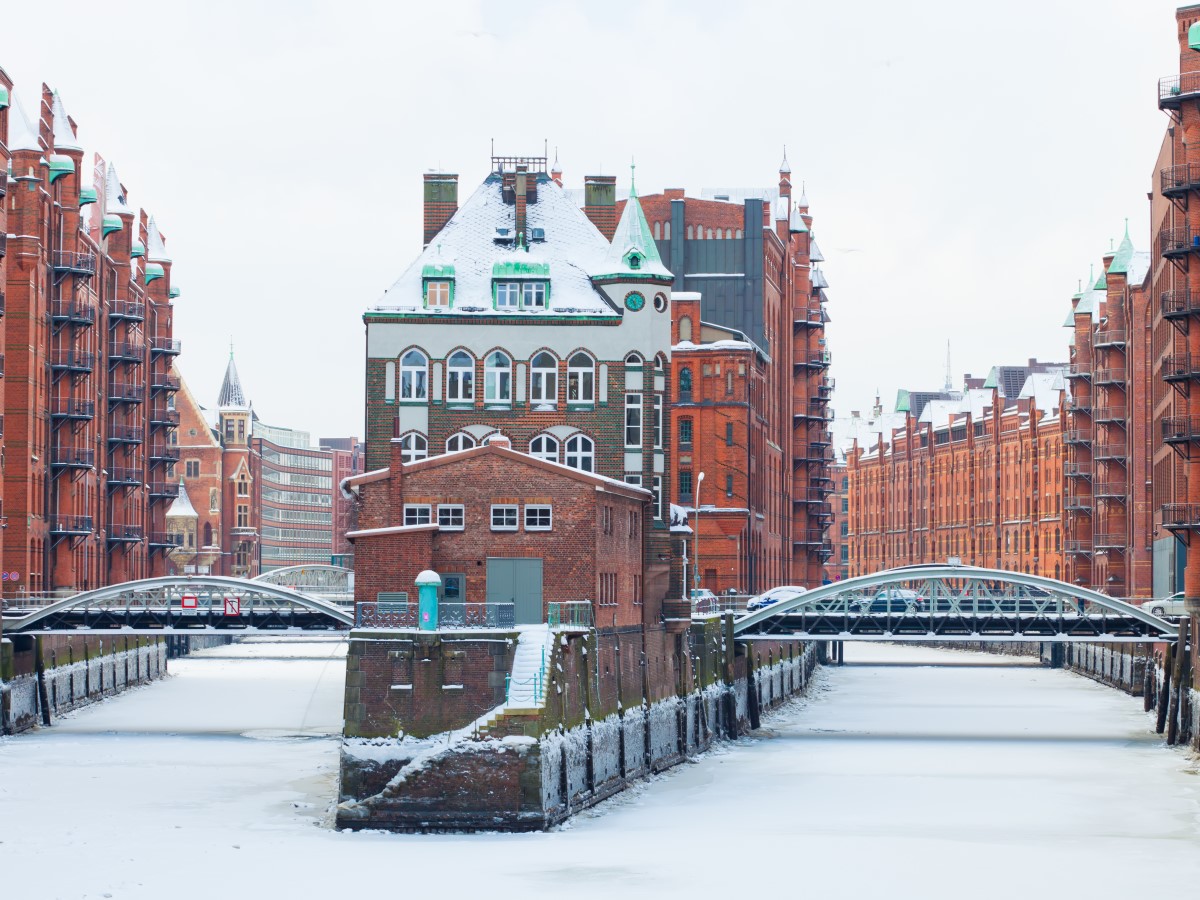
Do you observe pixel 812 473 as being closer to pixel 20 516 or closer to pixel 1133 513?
pixel 1133 513

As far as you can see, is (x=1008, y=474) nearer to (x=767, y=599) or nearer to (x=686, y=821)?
(x=767, y=599)

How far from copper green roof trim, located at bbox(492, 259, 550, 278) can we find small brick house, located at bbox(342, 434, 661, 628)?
14.9m

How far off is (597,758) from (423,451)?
60.7 ft

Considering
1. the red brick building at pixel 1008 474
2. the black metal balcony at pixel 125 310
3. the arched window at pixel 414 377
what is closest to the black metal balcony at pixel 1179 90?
the arched window at pixel 414 377

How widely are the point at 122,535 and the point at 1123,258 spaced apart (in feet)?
176

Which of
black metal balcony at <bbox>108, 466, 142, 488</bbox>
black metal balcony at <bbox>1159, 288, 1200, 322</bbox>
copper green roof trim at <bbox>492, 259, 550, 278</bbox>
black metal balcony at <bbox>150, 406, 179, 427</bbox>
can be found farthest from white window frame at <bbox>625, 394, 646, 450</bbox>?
black metal balcony at <bbox>150, 406, 179, 427</bbox>

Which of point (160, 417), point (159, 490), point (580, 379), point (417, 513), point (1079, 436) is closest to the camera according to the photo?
point (417, 513)

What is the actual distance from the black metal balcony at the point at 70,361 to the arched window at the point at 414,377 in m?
26.3

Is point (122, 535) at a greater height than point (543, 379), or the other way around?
point (543, 379)

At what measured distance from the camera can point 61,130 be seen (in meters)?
98.1

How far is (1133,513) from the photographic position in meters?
116

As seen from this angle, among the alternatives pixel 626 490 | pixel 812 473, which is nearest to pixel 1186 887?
pixel 626 490

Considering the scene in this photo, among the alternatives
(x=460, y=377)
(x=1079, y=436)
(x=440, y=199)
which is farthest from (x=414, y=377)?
(x=1079, y=436)

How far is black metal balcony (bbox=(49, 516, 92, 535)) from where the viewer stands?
9856cm
